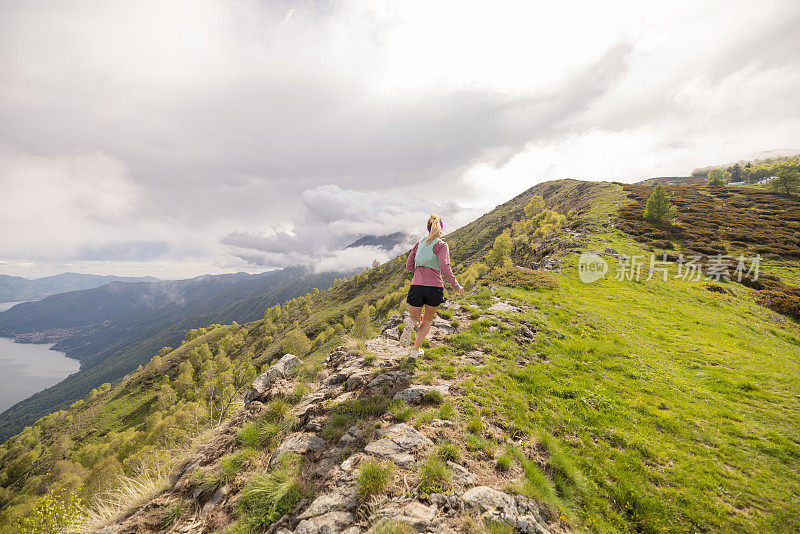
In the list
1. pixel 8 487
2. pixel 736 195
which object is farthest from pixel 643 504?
pixel 8 487

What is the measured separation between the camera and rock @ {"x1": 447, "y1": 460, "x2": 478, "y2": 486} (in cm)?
557

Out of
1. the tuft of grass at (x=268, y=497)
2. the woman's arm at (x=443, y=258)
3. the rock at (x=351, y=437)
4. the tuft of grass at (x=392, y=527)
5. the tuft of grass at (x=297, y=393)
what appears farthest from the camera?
the tuft of grass at (x=297, y=393)

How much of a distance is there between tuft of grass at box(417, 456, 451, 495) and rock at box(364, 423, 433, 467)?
15.5 inches

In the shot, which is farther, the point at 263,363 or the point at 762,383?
the point at 263,363

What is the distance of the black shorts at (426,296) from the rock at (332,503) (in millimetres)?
5310

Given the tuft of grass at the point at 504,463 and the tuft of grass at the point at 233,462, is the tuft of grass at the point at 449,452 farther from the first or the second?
the tuft of grass at the point at 233,462

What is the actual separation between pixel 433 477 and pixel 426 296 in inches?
196

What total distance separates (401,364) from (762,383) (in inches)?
580

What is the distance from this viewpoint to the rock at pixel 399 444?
5.98 meters

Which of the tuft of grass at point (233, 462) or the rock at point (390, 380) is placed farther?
the rock at point (390, 380)

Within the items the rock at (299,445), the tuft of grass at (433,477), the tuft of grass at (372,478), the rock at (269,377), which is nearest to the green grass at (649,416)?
the tuft of grass at (433,477)

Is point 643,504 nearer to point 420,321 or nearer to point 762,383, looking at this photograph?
point 420,321

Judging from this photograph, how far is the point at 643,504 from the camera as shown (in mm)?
6051
